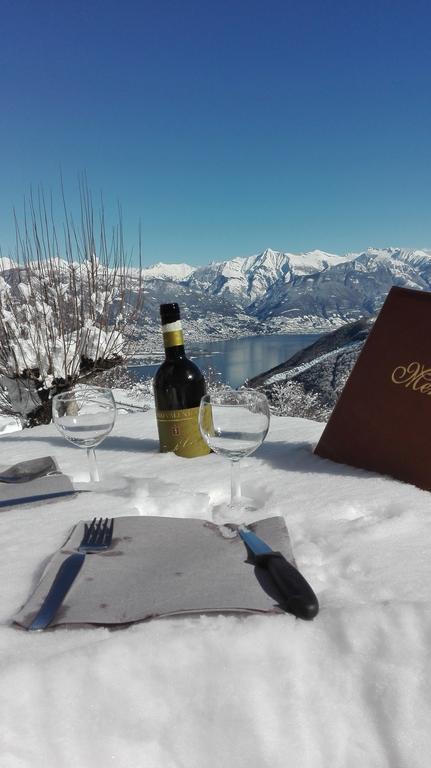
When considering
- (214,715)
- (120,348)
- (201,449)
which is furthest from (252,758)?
(120,348)

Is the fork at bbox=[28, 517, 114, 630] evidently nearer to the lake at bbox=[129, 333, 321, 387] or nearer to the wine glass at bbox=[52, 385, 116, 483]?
the wine glass at bbox=[52, 385, 116, 483]

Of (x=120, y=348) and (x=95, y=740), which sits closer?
(x=95, y=740)

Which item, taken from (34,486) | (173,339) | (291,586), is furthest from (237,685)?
(173,339)

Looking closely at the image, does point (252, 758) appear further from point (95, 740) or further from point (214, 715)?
point (95, 740)

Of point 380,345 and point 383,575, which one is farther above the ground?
point 380,345

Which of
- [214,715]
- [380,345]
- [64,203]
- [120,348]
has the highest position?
[64,203]

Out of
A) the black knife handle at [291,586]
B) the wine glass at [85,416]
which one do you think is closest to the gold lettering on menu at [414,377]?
the black knife handle at [291,586]

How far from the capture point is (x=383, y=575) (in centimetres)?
98

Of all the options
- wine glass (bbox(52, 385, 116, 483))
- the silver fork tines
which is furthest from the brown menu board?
the silver fork tines

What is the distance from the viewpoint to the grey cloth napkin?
83cm

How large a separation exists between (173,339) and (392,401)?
894 mm

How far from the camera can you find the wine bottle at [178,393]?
1.92 meters

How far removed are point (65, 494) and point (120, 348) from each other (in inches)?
133

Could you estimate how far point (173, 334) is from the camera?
1922mm
